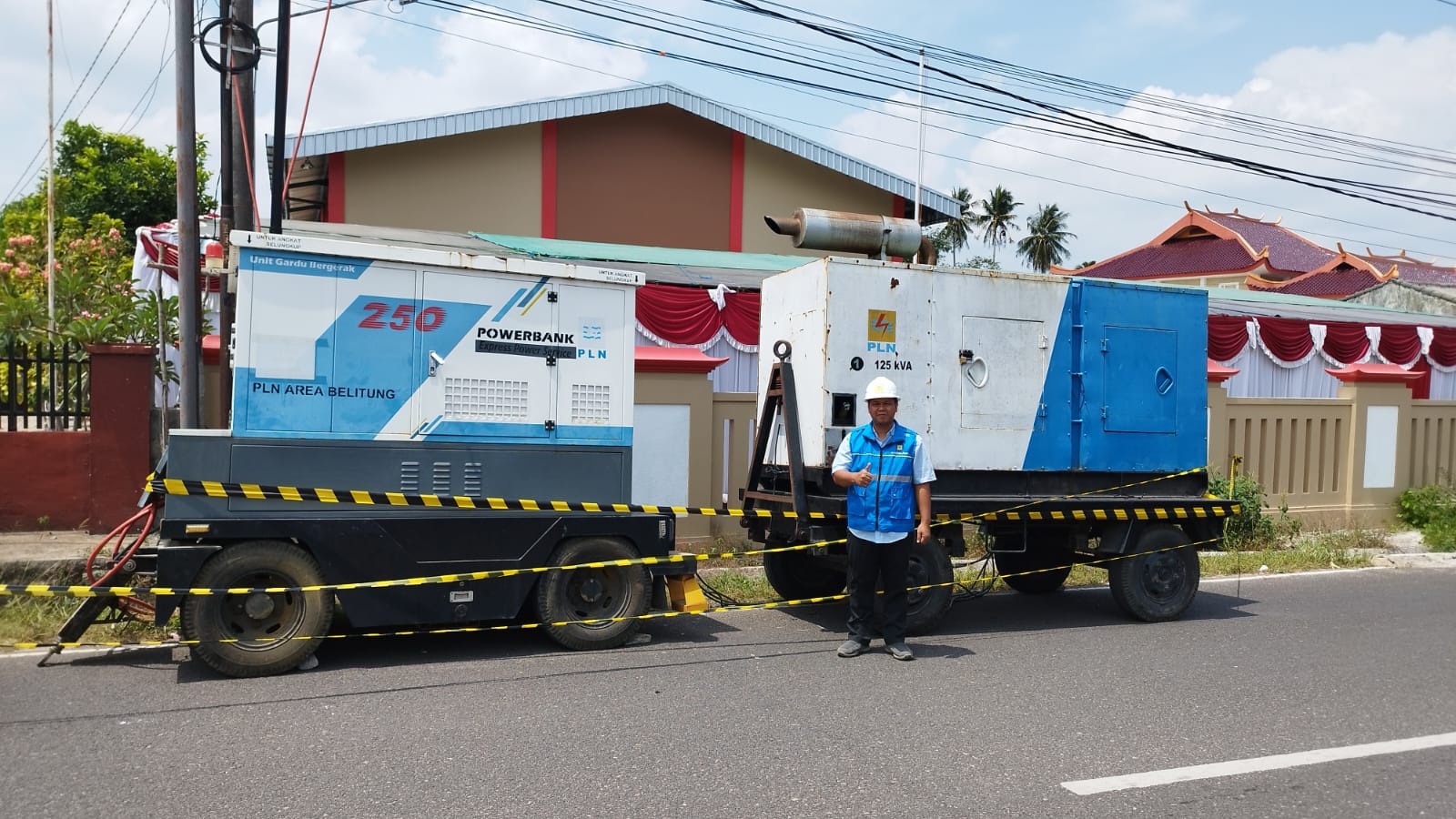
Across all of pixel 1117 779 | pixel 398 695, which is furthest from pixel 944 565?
pixel 398 695

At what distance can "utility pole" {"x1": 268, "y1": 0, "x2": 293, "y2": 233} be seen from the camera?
359 inches

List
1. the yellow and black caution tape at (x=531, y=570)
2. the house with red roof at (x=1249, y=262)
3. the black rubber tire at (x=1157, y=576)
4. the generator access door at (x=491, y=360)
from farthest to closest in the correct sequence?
1. the house with red roof at (x=1249, y=262)
2. the black rubber tire at (x=1157, y=576)
3. the generator access door at (x=491, y=360)
4. the yellow and black caution tape at (x=531, y=570)

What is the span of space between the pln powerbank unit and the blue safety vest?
1372mm

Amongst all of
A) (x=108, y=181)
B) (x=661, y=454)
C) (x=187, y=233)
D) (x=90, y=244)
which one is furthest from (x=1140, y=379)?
(x=108, y=181)

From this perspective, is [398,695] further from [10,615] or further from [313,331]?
[10,615]

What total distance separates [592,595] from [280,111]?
5023 millimetres

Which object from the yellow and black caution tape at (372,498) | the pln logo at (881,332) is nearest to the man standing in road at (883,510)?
the pln logo at (881,332)

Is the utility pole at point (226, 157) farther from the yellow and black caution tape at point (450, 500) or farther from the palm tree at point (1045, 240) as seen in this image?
the palm tree at point (1045, 240)

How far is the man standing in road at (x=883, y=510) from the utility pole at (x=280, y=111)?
16.8ft

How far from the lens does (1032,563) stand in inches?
399

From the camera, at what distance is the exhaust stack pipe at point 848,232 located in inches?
357

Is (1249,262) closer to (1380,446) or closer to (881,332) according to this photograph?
(1380,446)

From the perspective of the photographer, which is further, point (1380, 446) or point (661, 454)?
point (1380, 446)

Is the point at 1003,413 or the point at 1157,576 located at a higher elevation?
the point at 1003,413
